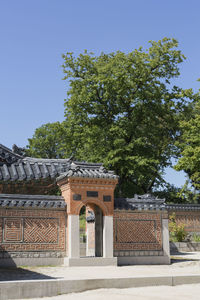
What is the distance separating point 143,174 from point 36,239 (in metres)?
16.9

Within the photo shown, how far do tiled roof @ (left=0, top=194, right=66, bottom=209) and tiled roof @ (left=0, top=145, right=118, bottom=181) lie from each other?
1.22 metres

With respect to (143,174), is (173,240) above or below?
below

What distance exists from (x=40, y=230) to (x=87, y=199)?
2.43m

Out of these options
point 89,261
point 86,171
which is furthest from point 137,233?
point 86,171

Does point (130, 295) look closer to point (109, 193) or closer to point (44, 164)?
point (109, 193)

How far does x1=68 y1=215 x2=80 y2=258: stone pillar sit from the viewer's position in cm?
1683

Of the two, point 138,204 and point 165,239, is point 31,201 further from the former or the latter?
point 165,239

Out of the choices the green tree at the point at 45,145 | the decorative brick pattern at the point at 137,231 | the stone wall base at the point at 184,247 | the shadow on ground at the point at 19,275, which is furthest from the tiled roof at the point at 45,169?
the green tree at the point at 45,145

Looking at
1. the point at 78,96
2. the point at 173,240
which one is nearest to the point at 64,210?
the point at 173,240

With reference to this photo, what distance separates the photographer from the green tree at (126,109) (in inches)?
1271

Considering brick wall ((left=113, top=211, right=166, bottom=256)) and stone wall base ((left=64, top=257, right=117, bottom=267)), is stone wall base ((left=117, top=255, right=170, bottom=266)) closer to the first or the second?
brick wall ((left=113, top=211, right=166, bottom=256))

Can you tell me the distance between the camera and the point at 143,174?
3231cm

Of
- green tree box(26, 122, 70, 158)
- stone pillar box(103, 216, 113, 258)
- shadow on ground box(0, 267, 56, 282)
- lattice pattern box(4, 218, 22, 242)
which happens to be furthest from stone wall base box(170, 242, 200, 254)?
green tree box(26, 122, 70, 158)

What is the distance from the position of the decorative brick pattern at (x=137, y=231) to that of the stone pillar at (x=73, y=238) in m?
1.96
